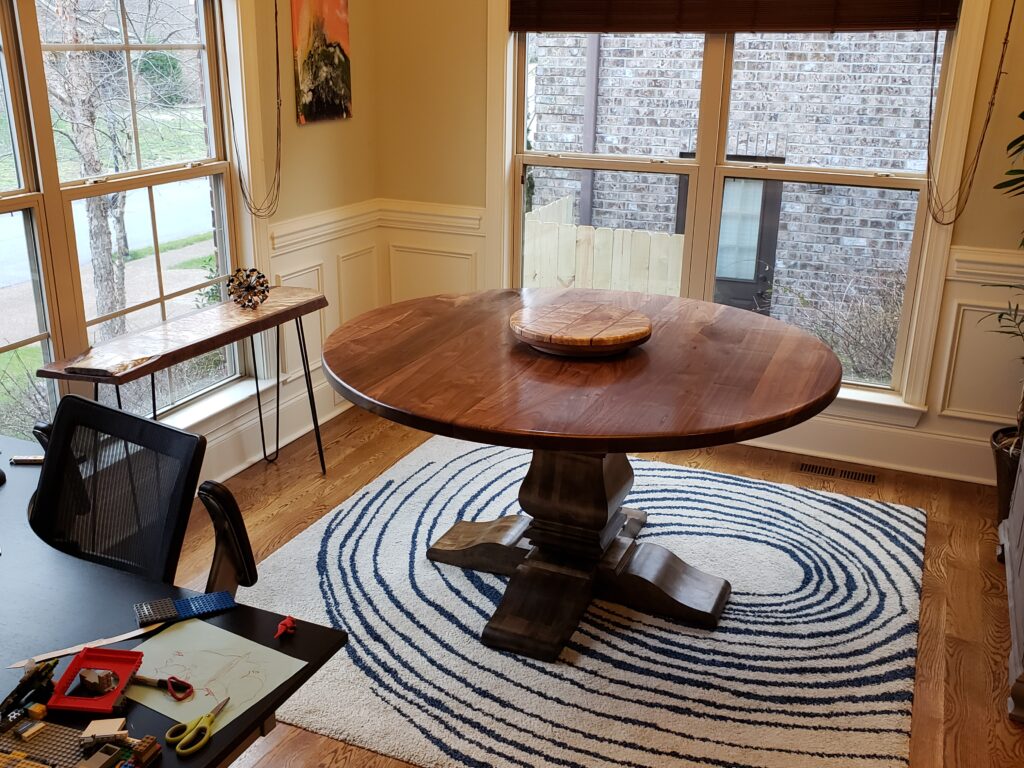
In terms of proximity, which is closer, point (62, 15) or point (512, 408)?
point (512, 408)

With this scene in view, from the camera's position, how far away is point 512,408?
211 cm

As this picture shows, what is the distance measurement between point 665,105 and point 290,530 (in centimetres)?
231

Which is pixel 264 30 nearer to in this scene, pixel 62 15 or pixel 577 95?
pixel 62 15

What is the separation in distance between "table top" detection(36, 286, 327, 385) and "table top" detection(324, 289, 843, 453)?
1.71ft

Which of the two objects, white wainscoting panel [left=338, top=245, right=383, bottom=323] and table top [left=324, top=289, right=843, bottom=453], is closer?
table top [left=324, top=289, right=843, bottom=453]

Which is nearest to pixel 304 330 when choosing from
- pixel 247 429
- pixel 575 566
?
pixel 247 429

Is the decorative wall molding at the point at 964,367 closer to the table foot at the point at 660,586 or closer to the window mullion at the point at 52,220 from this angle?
the table foot at the point at 660,586

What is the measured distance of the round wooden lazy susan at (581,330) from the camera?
7.97 feet

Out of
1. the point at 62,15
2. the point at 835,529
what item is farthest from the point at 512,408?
the point at 62,15

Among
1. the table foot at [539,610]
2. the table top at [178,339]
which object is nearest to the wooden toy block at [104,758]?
the table foot at [539,610]

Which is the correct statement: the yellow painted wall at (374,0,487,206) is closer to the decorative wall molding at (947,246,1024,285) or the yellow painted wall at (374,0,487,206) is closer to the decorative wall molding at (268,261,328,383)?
the decorative wall molding at (268,261,328,383)

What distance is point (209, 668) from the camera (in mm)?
1292

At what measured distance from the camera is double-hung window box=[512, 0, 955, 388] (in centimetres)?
357

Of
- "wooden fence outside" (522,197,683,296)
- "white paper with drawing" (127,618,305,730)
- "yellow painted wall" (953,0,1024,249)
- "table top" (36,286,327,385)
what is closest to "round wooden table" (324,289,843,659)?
"table top" (36,286,327,385)
